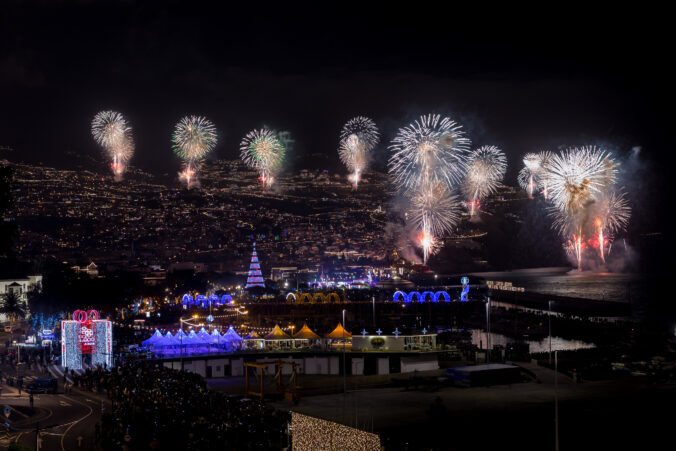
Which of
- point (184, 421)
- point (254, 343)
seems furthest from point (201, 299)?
point (184, 421)

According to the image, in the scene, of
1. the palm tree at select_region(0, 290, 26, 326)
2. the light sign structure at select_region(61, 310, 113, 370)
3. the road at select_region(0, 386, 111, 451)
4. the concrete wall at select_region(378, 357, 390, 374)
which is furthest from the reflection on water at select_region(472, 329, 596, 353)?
the palm tree at select_region(0, 290, 26, 326)

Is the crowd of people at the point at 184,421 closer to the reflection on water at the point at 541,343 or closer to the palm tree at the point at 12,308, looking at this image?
the reflection on water at the point at 541,343

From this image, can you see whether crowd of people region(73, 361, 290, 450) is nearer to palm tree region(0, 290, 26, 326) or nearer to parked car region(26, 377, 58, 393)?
parked car region(26, 377, 58, 393)

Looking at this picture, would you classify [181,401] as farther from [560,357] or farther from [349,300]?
[349,300]

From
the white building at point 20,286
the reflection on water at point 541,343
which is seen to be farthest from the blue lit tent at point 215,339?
the white building at point 20,286

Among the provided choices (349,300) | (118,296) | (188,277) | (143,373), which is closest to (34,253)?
(188,277)
